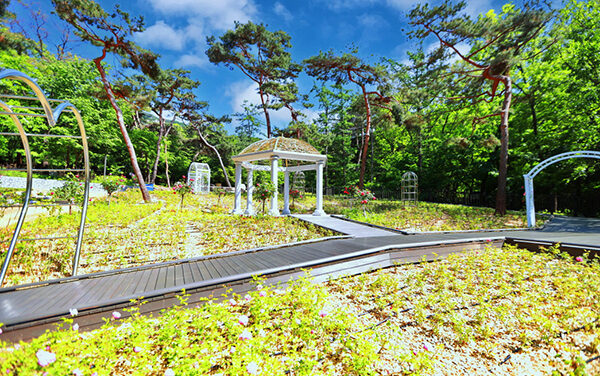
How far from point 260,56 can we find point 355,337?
18.5 meters

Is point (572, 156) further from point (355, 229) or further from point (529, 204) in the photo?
point (355, 229)

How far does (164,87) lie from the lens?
59.2 ft

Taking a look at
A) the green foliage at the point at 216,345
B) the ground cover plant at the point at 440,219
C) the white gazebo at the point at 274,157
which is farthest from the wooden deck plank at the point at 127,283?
the ground cover plant at the point at 440,219

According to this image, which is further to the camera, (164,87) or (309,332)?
(164,87)

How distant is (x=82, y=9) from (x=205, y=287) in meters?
14.5

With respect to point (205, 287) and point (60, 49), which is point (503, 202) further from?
point (60, 49)

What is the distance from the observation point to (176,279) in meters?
3.18

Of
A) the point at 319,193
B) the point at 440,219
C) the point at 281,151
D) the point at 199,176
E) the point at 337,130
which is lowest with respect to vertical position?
the point at 440,219

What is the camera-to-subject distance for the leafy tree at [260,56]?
15.4 m

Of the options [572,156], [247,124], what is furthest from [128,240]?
[247,124]

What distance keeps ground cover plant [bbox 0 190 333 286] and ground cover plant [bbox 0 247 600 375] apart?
2.13 meters

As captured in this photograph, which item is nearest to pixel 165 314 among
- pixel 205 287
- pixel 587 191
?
pixel 205 287

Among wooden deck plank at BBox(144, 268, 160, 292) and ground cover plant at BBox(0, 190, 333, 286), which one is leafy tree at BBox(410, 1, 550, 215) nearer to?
ground cover plant at BBox(0, 190, 333, 286)

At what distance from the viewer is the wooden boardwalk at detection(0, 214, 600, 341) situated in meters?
2.34
